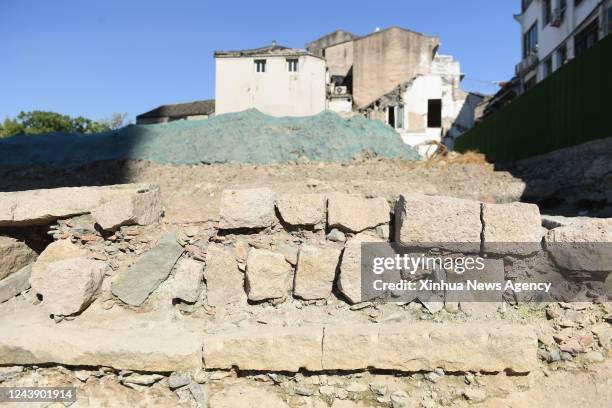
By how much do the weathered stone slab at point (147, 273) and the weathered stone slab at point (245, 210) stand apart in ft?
1.33

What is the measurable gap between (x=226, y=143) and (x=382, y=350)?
599cm

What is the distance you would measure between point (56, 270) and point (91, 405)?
856 mm

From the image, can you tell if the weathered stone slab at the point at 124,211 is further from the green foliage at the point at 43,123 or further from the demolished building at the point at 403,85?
the green foliage at the point at 43,123

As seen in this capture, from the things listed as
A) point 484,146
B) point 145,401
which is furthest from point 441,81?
point 145,401

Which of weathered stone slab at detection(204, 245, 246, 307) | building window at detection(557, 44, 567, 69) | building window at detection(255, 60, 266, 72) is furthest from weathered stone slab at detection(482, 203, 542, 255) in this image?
building window at detection(255, 60, 266, 72)

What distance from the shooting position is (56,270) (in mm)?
2461

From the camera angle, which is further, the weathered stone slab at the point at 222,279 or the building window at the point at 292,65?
the building window at the point at 292,65

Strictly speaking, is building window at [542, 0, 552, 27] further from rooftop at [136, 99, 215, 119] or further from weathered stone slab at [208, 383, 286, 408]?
rooftop at [136, 99, 215, 119]

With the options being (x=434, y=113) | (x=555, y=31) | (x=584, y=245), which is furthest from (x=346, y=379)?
(x=434, y=113)

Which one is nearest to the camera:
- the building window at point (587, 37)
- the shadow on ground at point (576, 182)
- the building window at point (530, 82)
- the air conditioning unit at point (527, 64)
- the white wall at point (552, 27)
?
the shadow on ground at point (576, 182)

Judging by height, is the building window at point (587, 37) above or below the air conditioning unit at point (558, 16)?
below

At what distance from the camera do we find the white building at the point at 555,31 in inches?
424

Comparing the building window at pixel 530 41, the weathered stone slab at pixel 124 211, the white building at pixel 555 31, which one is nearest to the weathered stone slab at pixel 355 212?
the weathered stone slab at pixel 124 211

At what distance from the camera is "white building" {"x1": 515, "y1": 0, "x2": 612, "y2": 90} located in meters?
10.8
